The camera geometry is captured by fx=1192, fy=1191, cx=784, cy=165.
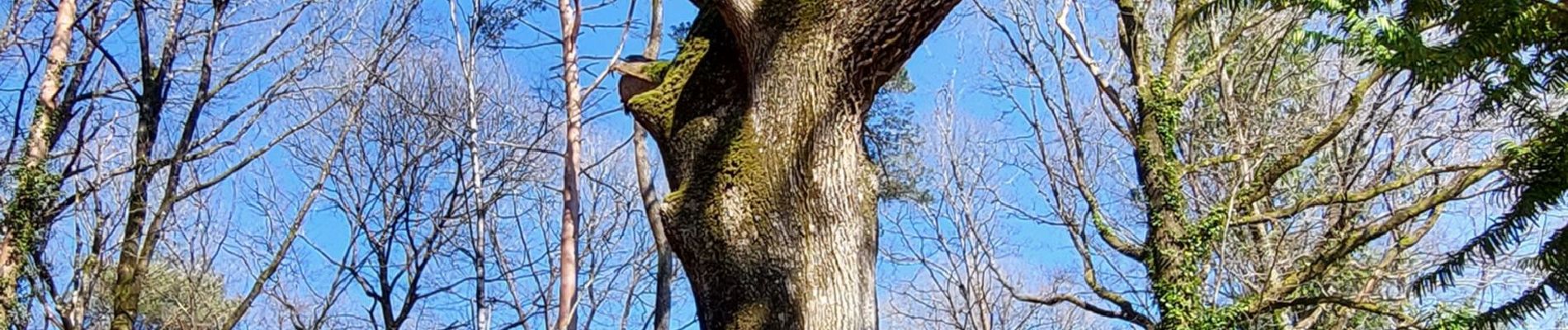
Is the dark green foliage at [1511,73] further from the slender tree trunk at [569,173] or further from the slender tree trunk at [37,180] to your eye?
the slender tree trunk at [37,180]

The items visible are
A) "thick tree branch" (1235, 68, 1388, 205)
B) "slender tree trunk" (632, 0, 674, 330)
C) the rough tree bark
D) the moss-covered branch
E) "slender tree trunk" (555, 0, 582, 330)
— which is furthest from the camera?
"thick tree branch" (1235, 68, 1388, 205)

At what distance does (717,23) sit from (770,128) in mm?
507

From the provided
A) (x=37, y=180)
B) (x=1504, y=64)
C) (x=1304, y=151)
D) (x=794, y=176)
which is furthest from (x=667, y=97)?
(x=37, y=180)

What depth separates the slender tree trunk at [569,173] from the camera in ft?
14.7

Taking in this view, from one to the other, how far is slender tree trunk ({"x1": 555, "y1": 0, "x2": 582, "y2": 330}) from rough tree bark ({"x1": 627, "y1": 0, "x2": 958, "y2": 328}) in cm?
155

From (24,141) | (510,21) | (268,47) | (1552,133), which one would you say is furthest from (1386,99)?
(24,141)

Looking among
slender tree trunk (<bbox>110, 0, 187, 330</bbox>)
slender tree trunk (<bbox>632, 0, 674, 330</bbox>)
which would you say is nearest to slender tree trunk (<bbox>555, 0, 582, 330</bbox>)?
slender tree trunk (<bbox>632, 0, 674, 330</bbox>)

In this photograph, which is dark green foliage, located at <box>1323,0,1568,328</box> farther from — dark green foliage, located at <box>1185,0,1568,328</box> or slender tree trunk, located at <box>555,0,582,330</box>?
slender tree trunk, located at <box>555,0,582,330</box>

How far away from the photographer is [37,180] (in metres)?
7.88

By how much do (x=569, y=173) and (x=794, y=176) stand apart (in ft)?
6.72

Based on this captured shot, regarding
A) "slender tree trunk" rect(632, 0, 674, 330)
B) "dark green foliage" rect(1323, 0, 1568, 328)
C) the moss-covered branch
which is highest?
"slender tree trunk" rect(632, 0, 674, 330)

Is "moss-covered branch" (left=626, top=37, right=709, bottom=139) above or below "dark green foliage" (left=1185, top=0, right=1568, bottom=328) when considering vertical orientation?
below

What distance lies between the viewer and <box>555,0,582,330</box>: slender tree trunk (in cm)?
448

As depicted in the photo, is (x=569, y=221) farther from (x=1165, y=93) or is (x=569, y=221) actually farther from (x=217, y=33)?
(x=217, y=33)
